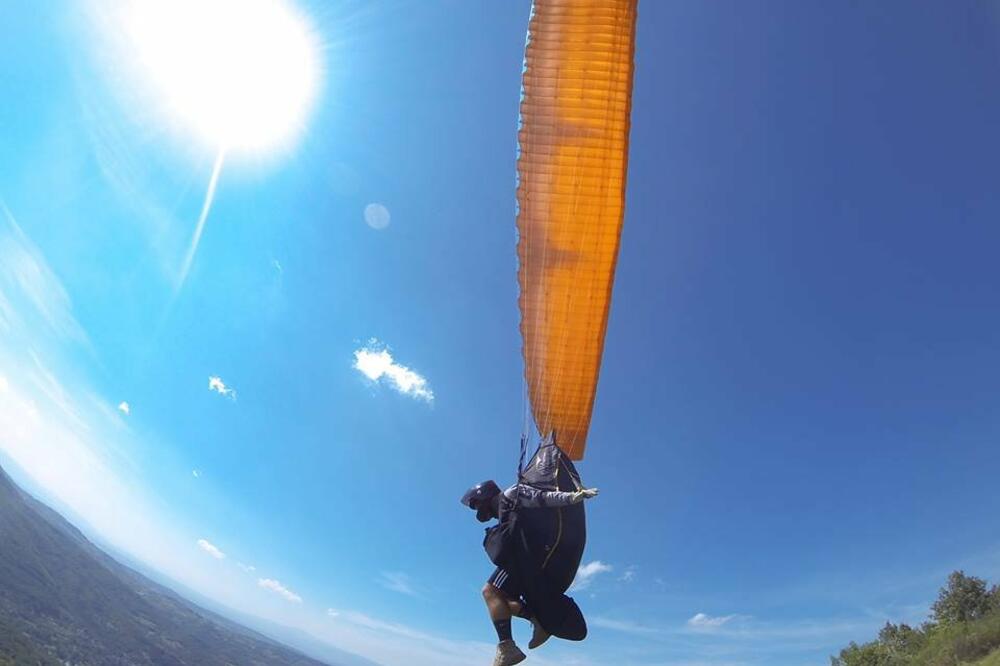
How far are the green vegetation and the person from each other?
29.5m

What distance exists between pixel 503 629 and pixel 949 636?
35.7m

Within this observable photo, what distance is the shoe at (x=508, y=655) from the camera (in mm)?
5820

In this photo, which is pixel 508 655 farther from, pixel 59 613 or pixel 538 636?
pixel 59 613

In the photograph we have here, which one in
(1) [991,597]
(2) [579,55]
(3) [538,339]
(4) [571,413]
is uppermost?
(1) [991,597]

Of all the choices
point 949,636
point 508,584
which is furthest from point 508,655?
point 949,636

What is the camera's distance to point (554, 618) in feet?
20.6

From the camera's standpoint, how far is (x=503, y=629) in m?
6.10

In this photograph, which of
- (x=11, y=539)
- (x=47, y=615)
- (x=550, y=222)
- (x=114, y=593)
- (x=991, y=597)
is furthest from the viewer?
(x=114, y=593)

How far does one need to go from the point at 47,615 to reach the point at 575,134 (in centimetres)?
19829

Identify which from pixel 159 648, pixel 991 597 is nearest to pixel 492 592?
pixel 991 597

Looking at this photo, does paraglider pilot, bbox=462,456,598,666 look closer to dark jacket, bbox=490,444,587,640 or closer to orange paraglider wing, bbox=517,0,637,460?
dark jacket, bbox=490,444,587,640

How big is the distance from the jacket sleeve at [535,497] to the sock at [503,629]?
1.31 metres

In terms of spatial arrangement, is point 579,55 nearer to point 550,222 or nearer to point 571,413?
point 550,222

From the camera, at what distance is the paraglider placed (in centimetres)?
752
